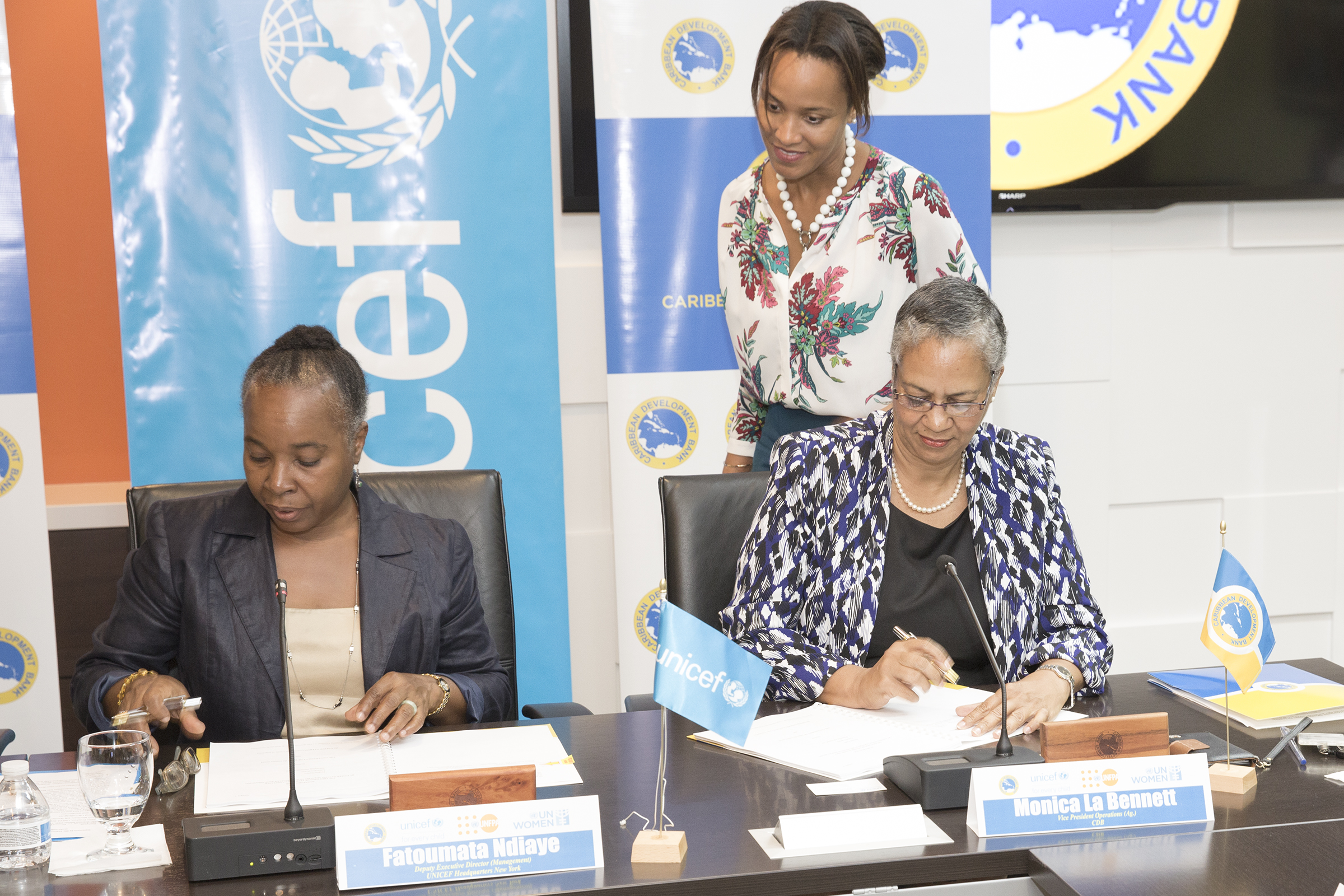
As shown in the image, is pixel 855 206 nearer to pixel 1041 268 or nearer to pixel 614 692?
pixel 1041 268

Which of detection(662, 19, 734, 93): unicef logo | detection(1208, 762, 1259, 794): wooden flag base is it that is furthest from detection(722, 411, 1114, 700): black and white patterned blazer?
detection(662, 19, 734, 93): unicef logo

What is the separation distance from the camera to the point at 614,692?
351 centimetres

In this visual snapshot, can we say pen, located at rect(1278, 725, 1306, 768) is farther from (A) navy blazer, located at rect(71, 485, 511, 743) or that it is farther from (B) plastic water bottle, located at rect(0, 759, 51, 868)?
(B) plastic water bottle, located at rect(0, 759, 51, 868)

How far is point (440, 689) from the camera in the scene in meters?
1.70

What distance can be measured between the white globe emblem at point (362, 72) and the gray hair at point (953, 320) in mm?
1523

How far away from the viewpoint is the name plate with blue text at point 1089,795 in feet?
4.21

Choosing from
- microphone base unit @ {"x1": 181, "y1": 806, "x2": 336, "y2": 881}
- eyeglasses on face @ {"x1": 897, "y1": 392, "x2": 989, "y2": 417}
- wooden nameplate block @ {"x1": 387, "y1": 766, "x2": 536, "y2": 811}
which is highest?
eyeglasses on face @ {"x1": 897, "y1": 392, "x2": 989, "y2": 417}

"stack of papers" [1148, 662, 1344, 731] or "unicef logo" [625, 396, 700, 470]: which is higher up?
"unicef logo" [625, 396, 700, 470]

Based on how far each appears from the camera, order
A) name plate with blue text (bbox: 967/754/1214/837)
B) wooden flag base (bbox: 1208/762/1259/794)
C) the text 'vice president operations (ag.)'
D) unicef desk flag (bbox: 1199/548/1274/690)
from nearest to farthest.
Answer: name plate with blue text (bbox: 967/754/1214/837)
wooden flag base (bbox: 1208/762/1259/794)
unicef desk flag (bbox: 1199/548/1274/690)
the text 'vice president operations (ag.)'

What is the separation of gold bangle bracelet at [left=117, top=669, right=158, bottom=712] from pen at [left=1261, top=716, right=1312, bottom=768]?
1.47 metres

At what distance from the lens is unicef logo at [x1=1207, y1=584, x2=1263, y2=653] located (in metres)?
1.50

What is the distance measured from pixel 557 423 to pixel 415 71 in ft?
3.12

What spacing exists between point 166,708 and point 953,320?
51.1 inches

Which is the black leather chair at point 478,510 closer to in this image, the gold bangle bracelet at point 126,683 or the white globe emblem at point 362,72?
the gold bangle bracelet at point 126,683
